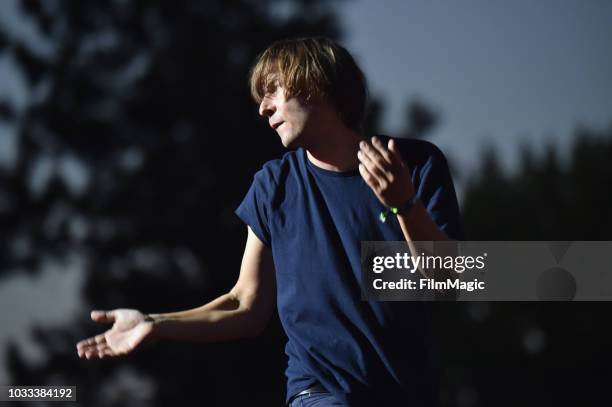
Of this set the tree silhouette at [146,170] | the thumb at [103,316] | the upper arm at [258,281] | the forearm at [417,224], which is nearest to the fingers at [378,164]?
the forearm at [417,224]

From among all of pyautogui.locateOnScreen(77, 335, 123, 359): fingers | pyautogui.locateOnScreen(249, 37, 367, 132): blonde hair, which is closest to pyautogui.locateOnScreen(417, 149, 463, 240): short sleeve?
pyautogui.locateOnScreen(249, 37, 367, 132): blonde hair

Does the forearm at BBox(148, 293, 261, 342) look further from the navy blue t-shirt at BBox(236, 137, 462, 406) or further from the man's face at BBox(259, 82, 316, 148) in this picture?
the man's face at BBox(259, 82, 316, 148)

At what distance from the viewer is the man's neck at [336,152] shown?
10.2 feet

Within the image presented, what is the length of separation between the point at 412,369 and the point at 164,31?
16699 mm

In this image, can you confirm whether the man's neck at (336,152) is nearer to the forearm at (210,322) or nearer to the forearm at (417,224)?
the forearm at (417,224)

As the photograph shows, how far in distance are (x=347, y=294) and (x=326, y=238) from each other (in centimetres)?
19

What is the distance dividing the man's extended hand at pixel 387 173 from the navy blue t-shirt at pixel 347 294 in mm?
267

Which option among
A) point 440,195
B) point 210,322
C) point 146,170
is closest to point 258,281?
point 210,322

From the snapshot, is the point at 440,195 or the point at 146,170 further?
the point at 146,170

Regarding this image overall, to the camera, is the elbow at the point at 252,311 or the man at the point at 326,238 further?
the elbow at the point at 252,311

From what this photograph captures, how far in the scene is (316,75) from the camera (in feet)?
10.4

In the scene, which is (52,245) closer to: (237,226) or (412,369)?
(237,226)

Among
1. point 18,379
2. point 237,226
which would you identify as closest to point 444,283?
point 237,226

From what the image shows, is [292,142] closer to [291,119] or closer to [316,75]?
[291,119]
